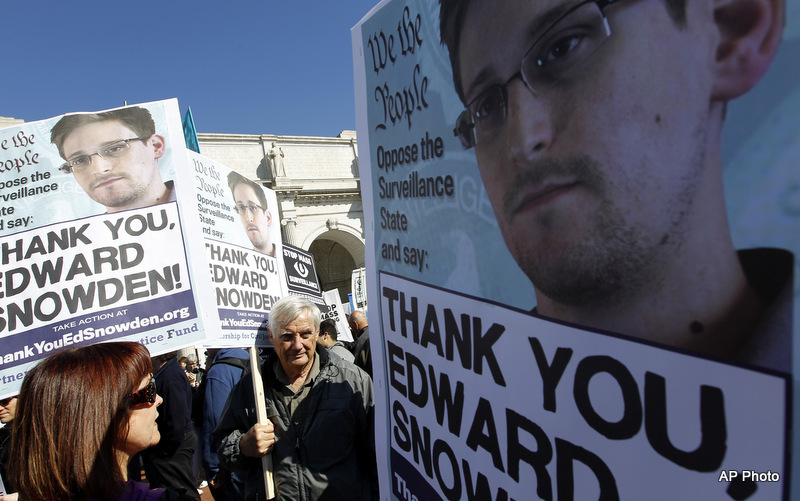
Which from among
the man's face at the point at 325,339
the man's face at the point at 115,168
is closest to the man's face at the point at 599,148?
the man's face at the point at 115,168

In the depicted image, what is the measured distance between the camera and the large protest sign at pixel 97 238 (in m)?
2.28

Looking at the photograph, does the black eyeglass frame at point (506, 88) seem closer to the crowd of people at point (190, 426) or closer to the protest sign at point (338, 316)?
the crowd of people at point (190, 426)

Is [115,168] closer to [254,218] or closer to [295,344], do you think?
[254,218]

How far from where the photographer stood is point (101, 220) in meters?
2.44

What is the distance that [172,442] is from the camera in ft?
9.80

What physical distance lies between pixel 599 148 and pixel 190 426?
→ 11.1 feet

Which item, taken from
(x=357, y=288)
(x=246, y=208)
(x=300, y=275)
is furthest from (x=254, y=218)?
(x=357, y=288)

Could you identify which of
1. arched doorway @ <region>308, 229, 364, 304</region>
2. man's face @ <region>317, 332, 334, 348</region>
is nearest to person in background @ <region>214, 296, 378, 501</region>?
man's face @ <region>317, 332, 334, 348</region>

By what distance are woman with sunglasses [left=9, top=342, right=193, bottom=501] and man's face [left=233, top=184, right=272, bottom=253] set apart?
1.85 metres

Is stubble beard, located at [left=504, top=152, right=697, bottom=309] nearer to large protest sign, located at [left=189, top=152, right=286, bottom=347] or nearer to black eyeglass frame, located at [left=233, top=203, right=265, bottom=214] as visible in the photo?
large protest sign, located at [left=189, top=152, right=286, bottom=347]

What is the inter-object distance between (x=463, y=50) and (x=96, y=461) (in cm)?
137

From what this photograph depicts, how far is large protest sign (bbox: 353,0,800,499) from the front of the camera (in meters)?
0.57

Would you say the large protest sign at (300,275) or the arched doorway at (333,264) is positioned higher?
the large protest sign at (300,275)

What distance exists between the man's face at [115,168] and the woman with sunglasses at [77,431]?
138 centimetres
